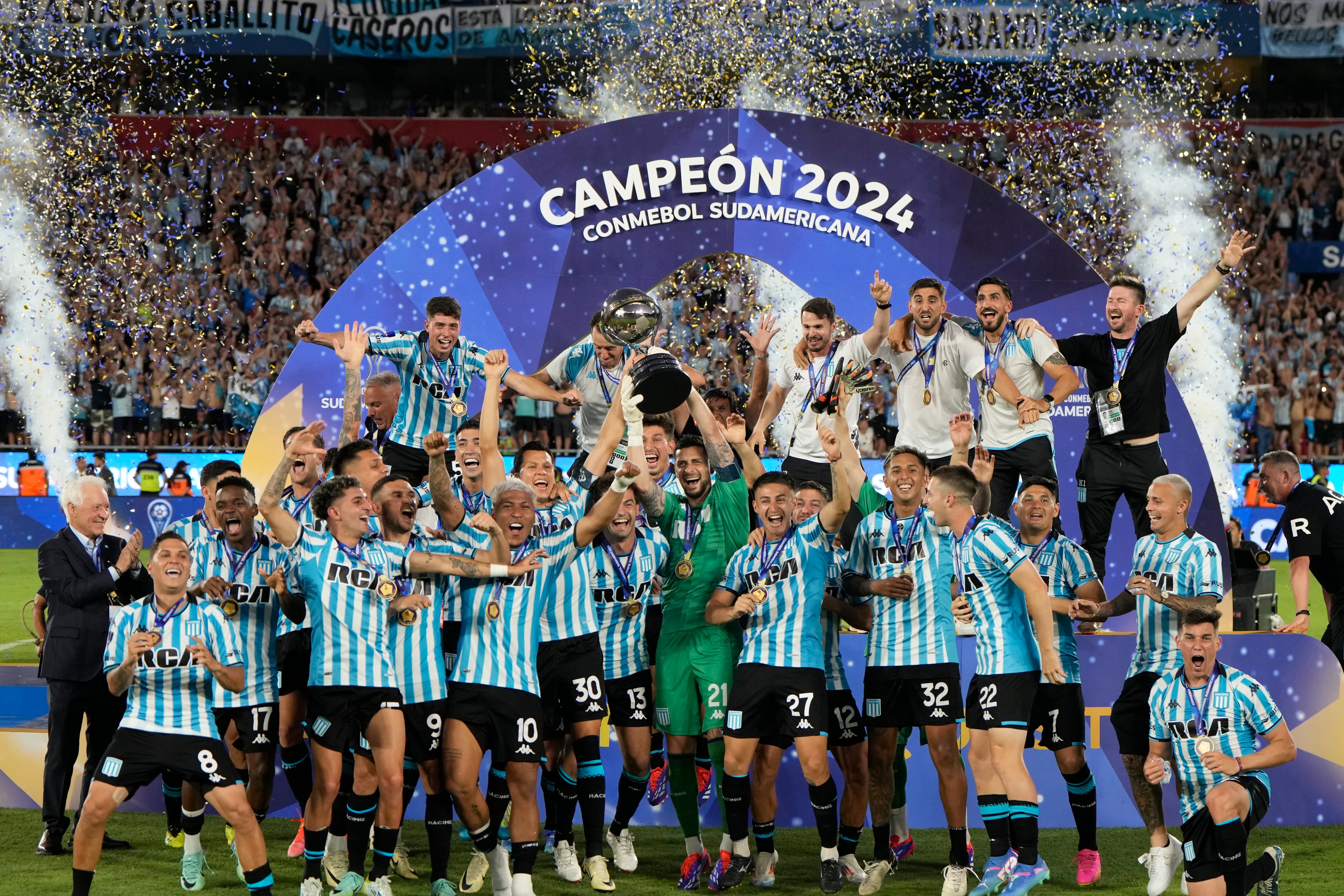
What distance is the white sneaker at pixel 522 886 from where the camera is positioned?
6.38 meters

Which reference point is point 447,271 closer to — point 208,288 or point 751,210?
point 751,210

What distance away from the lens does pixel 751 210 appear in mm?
10172

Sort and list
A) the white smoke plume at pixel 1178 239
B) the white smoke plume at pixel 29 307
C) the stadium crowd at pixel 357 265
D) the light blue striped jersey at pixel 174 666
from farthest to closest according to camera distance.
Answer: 1. the white smoke plume at pixel 1178 239
2. the stadium crowd at pixel 357 265
3. the white smoke plume at pixel 29 307
4. the light blue striped jersey at pixel 174 666

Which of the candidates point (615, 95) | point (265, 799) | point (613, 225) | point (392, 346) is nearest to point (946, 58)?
point (615, 95)

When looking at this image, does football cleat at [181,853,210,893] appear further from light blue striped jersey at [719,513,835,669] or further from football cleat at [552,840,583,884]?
light blue striped jersey at [719,513,835,669]

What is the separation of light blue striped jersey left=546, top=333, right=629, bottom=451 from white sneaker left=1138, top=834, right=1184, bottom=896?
4011 mm

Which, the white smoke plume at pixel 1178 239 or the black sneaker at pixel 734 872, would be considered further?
the white smoke plume at pixel 1178 239

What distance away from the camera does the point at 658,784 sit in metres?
7.99

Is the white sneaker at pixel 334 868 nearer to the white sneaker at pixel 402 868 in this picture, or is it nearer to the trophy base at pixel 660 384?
the white sneaker at pixel 402 868

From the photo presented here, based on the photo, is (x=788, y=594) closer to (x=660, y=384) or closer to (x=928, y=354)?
(x=660, y=384)

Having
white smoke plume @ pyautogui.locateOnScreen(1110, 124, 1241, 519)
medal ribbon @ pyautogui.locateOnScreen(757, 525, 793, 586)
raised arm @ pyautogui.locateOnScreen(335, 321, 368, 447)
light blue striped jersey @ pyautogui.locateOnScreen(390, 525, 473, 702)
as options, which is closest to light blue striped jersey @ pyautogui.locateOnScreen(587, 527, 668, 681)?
medal ribbon @ pyautogui.locateOnScreen(757, 525, 793, 586)

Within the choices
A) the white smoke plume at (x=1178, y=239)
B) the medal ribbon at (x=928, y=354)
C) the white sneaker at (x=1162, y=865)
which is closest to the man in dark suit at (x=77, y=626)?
the medal ribbon at (x=928, y=354)

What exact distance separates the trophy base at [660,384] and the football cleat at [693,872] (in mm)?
2177

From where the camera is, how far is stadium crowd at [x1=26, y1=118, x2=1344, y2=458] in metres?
19.8
